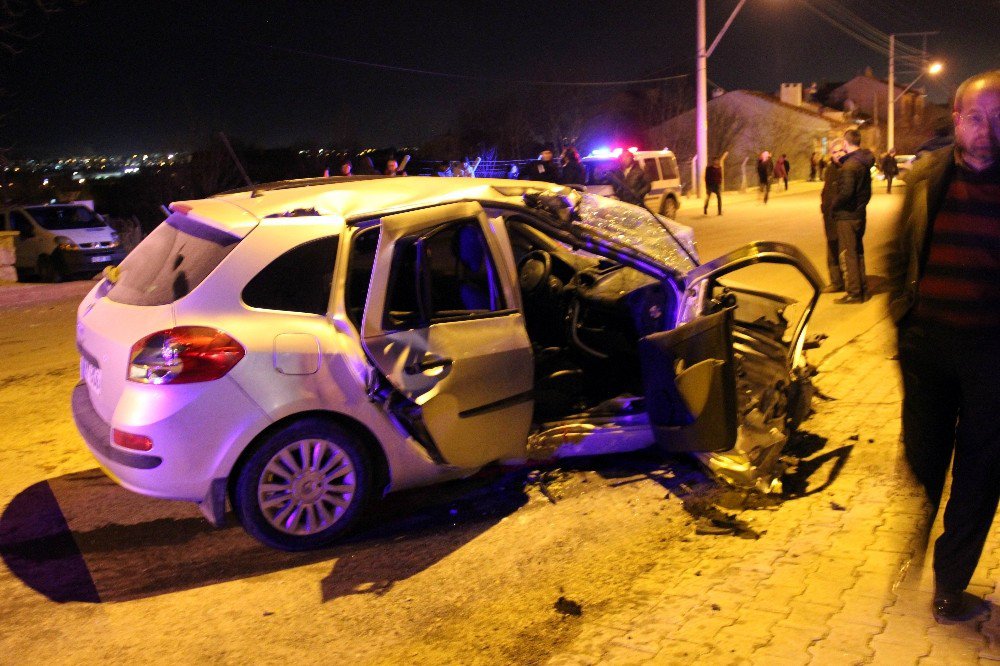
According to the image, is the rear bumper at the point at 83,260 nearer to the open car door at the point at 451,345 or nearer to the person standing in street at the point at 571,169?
the person standing in street at the point at 571,169

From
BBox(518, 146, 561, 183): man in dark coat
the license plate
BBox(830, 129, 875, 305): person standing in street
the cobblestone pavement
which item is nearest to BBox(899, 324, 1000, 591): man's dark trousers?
the cobblestone pavement

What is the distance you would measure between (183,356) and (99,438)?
0.70 metres

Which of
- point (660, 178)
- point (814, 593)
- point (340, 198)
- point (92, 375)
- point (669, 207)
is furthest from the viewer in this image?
point (669, 207)

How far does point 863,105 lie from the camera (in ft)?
295

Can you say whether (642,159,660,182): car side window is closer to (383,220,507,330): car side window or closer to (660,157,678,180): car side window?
(660,157,678,180): car side window

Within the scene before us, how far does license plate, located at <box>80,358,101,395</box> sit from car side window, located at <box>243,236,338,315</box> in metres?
0.86

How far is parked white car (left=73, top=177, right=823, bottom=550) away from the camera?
13.4 ft

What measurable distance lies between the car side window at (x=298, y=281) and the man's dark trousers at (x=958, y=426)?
103 inches

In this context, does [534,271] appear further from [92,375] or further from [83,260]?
[83,260]

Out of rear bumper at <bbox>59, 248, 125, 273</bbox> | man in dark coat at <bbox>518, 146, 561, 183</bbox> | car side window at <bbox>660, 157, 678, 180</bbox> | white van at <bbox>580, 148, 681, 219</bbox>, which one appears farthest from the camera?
car side window at <bbox>660, 157, 678, 180</bbox>

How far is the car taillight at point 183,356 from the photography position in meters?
4.00

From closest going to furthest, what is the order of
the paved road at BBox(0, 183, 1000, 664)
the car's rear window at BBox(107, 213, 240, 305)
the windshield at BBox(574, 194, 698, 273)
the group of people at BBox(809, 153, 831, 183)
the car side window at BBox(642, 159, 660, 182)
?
the paved road at BBox(0, 183, 1000, 664)
the car's rear window at BBox(107, 213, 240, 305)
the windshield at BBox(574, 194, 698, 273)
the car side window at BBox(642, 159, 660, 182)
the group of people at BBox(809, 153, 831, 183)

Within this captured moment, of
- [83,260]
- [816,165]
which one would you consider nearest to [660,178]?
[83,260]

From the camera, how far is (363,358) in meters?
4.34
